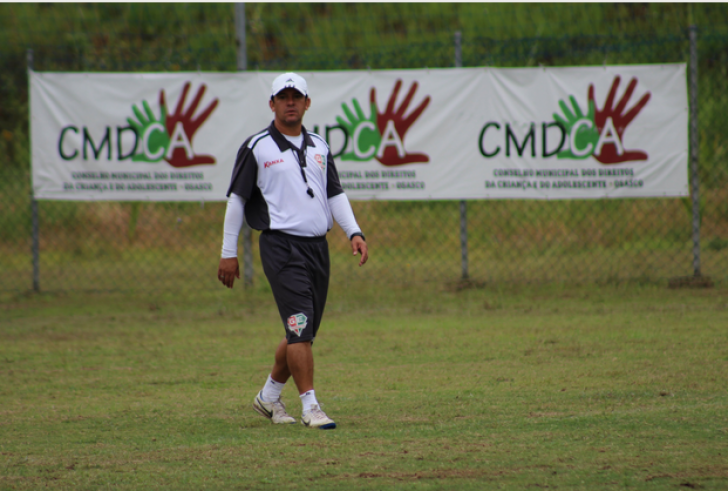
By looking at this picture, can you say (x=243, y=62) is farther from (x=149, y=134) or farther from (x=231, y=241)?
(x=231, y=241)

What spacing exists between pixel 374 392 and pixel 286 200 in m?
1.49

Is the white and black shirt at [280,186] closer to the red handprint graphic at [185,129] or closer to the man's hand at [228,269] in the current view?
the man's hand at [228,269]

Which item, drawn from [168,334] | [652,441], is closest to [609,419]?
[652,441]

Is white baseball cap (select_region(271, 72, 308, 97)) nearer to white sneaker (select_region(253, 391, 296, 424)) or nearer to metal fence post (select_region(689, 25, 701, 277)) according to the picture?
white sneaker (select_region(253, 391, 296, 424))

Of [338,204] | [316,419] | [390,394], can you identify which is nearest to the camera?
[316,419]

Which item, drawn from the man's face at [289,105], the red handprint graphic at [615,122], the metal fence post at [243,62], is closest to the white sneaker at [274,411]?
the man's face at [289,105]

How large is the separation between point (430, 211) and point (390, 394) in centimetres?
902

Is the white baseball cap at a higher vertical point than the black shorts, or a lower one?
higher

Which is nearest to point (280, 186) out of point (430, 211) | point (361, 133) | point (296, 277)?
point (296, 277)

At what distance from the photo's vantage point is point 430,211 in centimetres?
1408

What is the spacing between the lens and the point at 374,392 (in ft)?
17.5

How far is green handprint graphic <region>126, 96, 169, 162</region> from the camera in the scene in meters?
9.52

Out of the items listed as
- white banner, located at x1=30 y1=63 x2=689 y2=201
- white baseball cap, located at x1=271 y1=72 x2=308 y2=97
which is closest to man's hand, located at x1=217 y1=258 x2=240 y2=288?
white baseball cap, located at x1=271 y1=72 x2=308 y2=97

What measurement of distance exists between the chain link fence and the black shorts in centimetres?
498
